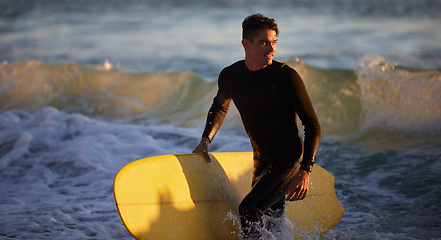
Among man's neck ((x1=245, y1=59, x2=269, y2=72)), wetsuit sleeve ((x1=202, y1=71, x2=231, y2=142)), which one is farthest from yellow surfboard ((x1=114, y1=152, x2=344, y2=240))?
man's neck ((x1=245, y1=59, x2=269, y2=72))

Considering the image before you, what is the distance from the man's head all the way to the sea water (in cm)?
185

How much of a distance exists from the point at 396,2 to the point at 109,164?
63.1 ft

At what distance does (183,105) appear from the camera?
10.7 metres

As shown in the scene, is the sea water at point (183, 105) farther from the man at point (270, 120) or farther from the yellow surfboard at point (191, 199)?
the man at point (270, 120)

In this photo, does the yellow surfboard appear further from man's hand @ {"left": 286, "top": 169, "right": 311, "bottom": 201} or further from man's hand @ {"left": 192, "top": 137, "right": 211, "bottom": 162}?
man's hand @ {"left": 286, "top": 169, "right": 311, "bottom": 201}

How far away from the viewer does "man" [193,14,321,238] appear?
116 inches

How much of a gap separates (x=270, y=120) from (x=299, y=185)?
42 centimetres

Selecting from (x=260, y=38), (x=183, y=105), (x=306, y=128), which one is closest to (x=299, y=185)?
(x=306, y=128)

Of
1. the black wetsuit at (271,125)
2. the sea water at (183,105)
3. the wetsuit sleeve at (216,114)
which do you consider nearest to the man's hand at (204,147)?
the wetsuit sleeve at (216,114)

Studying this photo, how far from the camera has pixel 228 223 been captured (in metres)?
3.51

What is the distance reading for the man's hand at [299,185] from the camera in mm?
2928

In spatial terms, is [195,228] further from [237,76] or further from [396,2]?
[396,2]

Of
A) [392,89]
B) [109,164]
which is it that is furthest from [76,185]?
[392,89]

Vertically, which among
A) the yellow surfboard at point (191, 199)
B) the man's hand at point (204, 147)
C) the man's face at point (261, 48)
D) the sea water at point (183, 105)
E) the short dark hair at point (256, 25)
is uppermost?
the short dark hair at point (256, 25)
